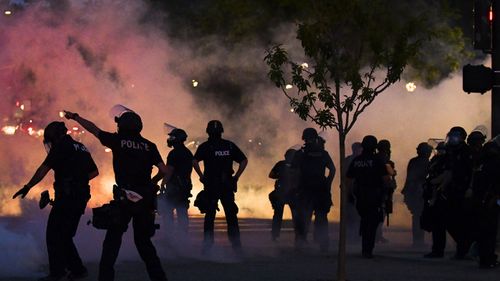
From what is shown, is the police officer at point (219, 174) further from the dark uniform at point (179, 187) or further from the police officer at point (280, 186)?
the police officer at point (280, 186)

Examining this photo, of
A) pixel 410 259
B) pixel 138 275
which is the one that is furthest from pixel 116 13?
pixel 138 275

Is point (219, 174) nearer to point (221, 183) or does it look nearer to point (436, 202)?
point (221, 183)

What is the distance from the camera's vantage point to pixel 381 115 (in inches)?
1194

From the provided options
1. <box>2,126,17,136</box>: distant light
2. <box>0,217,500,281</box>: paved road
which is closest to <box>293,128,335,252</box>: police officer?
<box>0,217,500,281</box>: paved road

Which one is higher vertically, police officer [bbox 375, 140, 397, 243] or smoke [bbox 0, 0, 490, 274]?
smoke [bbox 0, 0, 490, 274]

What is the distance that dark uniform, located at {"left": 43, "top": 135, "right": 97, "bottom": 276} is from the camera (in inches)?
476

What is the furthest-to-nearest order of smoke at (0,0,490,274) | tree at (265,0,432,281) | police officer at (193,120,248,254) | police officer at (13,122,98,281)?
smoke at (0,0,490,274), police officer at (193,120,248,254), police officer at (13,122,98,281), tree at (265,0,432,281)

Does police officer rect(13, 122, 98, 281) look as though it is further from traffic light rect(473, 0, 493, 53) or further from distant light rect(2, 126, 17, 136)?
distant light rect(2, 126, 17, 136)

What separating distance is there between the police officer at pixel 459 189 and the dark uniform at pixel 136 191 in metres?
4.87

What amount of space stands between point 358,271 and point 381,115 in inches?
668

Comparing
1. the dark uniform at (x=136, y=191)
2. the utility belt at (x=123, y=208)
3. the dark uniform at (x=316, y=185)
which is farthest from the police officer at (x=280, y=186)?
the utility belt at (x=123, y=208)

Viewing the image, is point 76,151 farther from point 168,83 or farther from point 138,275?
point 168,83

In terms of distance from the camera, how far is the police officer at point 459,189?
1492 cm

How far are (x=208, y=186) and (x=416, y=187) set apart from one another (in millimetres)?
3882
